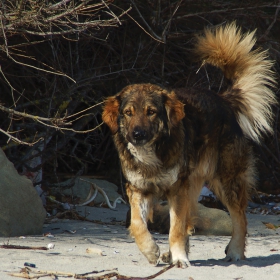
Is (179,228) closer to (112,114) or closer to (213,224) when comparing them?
(112,114)

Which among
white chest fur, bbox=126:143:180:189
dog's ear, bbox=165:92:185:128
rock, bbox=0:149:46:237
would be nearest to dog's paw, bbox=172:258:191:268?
white chest fur, bbox=126:143:180:189

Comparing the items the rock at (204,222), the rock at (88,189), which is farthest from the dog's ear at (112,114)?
the rock at (88,189)

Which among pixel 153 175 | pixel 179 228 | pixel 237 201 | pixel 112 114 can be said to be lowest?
pixel 179 228

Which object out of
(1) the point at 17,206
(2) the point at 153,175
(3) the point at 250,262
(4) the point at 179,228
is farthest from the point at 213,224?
(1) the point at 17,206

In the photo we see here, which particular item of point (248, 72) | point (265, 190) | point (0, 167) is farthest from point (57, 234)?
point (265, 190)

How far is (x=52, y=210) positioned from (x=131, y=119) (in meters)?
3.24

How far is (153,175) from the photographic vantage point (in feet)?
17.4

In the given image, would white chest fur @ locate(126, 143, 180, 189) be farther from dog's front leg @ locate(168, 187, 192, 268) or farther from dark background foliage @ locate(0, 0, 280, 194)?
dark background foliage @ locate(0, 0, 280, 194)

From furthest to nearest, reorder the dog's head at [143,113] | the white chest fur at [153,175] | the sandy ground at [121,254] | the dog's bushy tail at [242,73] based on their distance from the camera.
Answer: the dog's bushy tail at [242,73] → the white chest fur at [153,175] → the dog's head at [143,113] → the sandy ground at [121,254]

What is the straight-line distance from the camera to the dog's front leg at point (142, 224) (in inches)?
199

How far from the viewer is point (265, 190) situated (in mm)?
11133

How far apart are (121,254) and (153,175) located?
2.85ft

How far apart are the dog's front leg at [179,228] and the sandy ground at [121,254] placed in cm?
12

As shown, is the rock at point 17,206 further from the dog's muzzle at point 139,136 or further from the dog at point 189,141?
the dog's muzzle at point 139,136
